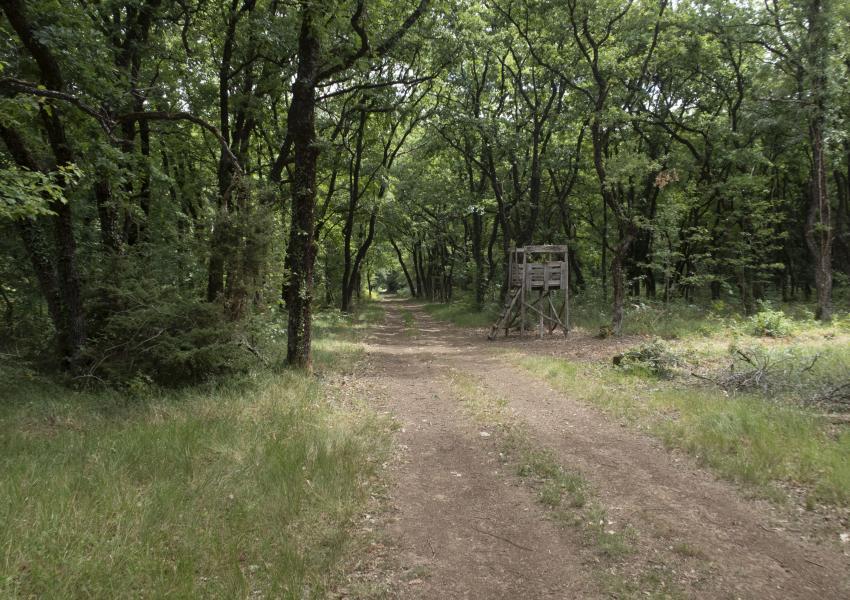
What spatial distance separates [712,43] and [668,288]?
34.5ft

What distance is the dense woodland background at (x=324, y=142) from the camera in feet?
27.3

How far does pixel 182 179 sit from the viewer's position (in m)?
17.7

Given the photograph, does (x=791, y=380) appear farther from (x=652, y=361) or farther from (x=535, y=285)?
(x=535, y=285)

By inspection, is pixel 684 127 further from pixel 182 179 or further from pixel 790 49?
pixel 182 179

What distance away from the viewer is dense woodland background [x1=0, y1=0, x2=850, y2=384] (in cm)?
832

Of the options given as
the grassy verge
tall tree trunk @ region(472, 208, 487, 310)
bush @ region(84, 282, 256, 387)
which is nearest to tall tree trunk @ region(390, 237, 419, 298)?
tall tree trunk @ region(472, 208, 487, 310)

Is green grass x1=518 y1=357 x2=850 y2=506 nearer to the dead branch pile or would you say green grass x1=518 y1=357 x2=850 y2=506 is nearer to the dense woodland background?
the dead branch pile

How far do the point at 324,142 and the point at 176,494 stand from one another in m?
7.64

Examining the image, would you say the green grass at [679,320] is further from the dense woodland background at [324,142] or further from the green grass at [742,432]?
the green grass at [742,432]

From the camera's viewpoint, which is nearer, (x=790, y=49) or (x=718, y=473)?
(x=718, y=473)

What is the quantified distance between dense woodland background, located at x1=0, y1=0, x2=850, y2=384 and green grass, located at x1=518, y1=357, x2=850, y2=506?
6684 mm

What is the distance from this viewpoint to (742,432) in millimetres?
6121

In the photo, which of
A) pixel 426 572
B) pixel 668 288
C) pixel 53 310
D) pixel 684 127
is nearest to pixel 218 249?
pixel 53 310

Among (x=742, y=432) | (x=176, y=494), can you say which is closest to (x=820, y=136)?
(x=742, y=432)
